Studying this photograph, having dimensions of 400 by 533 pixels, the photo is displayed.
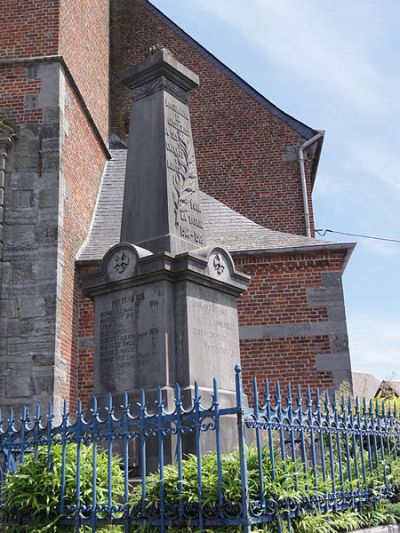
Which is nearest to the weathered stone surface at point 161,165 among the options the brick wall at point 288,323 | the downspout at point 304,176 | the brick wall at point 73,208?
the brick wall at point 73,208

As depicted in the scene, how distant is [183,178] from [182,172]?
0.07 meters

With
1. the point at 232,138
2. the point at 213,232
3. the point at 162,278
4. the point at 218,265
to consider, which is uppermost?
the point at 232,138

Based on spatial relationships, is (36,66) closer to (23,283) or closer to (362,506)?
(23,283)

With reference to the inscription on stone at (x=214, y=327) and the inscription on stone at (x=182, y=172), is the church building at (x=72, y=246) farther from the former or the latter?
the inscription on stone at (x=214, y=327)

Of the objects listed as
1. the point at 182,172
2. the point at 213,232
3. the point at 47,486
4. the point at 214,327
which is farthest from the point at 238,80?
the point at 47,486

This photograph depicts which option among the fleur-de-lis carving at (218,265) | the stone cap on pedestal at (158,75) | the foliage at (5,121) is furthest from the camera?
the foliage at (5,121)

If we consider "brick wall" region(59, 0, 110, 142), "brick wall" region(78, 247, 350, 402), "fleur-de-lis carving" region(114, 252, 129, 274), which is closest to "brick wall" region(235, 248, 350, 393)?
"brick wall" region(78, 247, 350, 402)

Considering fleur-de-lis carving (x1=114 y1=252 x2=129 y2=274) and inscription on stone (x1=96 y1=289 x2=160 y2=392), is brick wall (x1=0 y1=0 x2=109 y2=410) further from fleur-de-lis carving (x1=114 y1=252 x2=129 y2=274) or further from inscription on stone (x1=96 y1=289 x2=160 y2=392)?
fleur-de-lis carving (x1=114 y1=252 x2=129 y2=274)

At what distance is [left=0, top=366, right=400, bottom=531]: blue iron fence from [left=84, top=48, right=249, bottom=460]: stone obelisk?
0.69 meters

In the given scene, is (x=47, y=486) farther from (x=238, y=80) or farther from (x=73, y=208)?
(x=238, y=80)

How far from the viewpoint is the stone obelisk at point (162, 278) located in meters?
5.84

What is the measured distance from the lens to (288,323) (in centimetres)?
1084

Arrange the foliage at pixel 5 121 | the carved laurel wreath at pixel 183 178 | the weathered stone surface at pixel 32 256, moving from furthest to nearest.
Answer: the foliage at pixel 5 121, the weathered stone surface at pixel 32 256, the carved laurel wreath at pixel 183 178

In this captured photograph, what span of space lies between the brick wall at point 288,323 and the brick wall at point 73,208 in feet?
1.54
